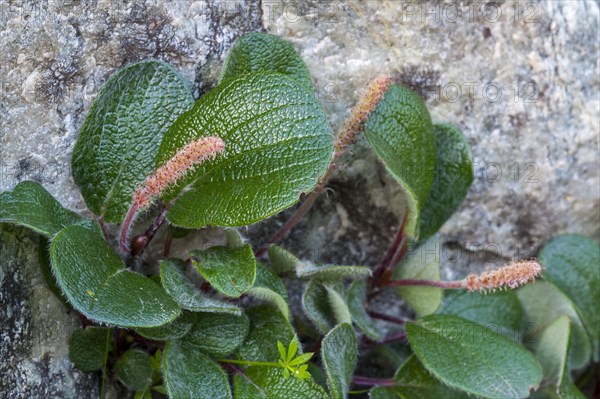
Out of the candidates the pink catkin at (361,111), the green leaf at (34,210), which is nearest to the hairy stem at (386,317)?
the pink catkin at (361,111)

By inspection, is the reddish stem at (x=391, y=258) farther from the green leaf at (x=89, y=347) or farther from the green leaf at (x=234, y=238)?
the green leaf at (x=89, y=347)

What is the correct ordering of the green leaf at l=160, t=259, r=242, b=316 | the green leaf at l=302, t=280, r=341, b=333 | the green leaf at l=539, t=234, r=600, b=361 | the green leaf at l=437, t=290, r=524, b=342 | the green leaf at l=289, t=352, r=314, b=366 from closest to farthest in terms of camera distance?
1. the green leaf at l=160, t=259, r=242, b=316
2. the green leaf at l=289, t=352, r=314, b=366
3. the green leaf at l=302, t=280, r=341, b=333
4. the green leaf at l=437, t=290, r=524, b=342
5. the green leaf at l=539, t=234, r=600, b=361

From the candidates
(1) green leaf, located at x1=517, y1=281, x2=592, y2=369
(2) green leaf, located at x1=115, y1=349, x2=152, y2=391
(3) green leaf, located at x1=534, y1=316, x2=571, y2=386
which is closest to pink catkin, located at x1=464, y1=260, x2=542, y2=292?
(3) green leaf, located at x1=534, y1=316, x2=571, y2=386

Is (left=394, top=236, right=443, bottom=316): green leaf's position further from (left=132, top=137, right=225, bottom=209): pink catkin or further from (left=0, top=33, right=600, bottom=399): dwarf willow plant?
(left=132, top=137, right=225, bottom=209): pink catkin

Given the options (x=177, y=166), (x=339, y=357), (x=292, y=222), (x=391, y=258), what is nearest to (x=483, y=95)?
(x=391, y=258)

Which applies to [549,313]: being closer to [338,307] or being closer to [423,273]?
[423,273]

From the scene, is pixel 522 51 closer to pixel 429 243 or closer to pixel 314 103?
pixel 429 243
